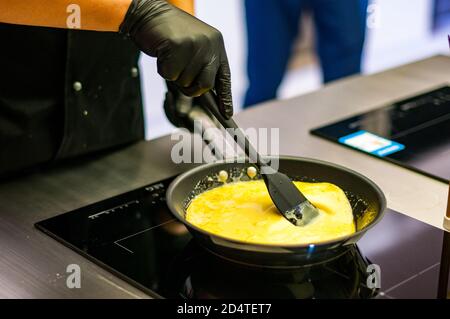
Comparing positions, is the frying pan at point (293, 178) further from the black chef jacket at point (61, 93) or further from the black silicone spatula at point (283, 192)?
the black chef jacket at point (61, 93)

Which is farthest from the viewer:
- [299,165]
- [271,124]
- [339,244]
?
[271,124]

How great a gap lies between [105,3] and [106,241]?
36 cm

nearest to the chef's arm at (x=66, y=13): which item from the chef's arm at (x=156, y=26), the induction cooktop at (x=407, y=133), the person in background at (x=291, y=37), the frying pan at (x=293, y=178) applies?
the chef's arm at (x=156, y=26)

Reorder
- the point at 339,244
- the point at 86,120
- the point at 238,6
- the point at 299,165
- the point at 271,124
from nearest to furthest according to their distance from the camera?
the point at 339,244 < the point at 299,165 < the point at 86,120 < the point at 271,124 < the point at 238,6

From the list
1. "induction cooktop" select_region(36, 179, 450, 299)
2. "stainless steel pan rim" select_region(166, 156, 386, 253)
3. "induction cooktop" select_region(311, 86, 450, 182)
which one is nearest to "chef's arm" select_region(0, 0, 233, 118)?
"stainless steel pan rim" select_region(166, 156, 386, 253)

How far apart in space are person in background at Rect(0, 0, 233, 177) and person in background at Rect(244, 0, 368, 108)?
51.1 inches

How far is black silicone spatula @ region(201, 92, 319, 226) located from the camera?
106 centimetres

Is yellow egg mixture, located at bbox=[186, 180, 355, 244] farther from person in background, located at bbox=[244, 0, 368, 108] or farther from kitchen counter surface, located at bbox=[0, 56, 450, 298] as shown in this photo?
person in background, located at bbox=[244, 0, 368, 108]

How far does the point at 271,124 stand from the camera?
5.19 ft

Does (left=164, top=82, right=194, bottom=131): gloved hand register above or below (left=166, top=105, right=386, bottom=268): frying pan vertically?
above

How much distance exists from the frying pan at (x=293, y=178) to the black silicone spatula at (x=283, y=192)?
8 centimetres

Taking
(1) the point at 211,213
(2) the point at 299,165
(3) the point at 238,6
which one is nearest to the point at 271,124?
(2) the point at 299,165

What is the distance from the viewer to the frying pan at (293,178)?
93 centimetres

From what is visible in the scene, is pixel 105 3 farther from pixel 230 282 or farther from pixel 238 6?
pixel 238 6
